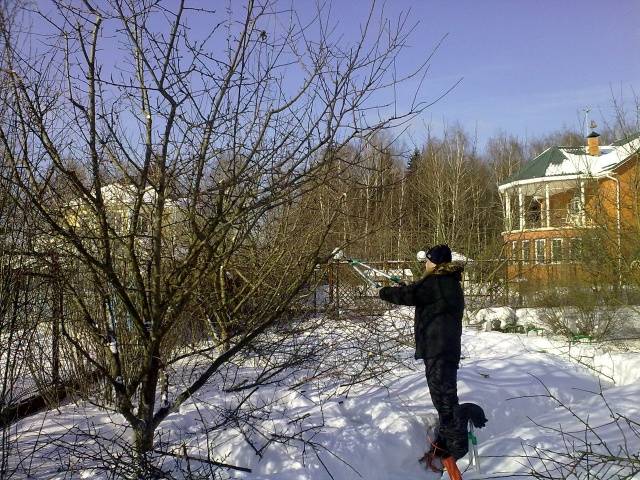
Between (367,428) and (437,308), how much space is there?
3.75ft

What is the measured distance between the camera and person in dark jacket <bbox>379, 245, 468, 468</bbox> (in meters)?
4.91

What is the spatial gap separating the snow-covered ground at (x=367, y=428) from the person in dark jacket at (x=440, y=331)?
0.46 metres

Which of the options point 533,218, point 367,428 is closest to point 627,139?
point 533,218

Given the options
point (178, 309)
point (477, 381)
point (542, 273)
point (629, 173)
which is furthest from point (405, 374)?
point (542, 273)

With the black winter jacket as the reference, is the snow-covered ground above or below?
below

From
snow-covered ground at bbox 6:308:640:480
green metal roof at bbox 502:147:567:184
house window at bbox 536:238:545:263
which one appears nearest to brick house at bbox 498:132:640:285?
house window at bbox 536:238:545:263

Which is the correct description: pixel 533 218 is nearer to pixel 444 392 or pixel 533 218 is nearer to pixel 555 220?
pixel 555 220

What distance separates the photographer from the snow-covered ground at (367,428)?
4.15 meters

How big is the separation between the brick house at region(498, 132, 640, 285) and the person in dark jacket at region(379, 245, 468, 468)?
19.2ft

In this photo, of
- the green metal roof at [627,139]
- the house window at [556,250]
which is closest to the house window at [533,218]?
the house window at [556,250]

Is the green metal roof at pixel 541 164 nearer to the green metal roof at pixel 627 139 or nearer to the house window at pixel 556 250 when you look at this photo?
the house window at pixel 556 250

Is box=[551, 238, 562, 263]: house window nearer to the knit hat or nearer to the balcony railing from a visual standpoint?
the balcony railing

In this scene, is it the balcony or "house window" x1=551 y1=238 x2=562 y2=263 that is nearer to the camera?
the balcony

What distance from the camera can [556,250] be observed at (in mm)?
12555
